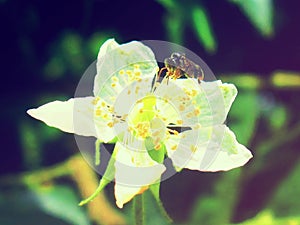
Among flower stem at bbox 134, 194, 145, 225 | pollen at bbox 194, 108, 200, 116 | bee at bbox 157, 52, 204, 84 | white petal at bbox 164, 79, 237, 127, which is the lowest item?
flower stem at bbox 134, 194, 145, 225

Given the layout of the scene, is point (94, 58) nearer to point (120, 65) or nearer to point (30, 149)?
point (30, 149)

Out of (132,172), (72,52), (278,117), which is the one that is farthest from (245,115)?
(132,172)

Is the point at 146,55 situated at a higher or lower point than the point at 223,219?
higher

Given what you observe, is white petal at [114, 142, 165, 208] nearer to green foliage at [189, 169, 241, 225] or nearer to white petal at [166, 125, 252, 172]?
white petal at [166, 125, 252, 172]

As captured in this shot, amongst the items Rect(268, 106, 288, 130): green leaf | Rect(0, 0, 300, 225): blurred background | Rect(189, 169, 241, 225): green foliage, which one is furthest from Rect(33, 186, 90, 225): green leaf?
Rect(268, 106, 288, 130): green leaf

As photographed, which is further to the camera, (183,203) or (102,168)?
(183,203)

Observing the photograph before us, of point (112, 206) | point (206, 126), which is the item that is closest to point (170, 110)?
point (206, 126)

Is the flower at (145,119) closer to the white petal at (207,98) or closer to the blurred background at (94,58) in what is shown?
the white petal at (207,98)

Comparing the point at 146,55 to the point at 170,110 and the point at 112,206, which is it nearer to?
the point at 170,110
